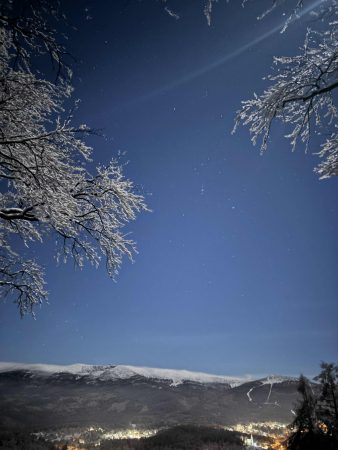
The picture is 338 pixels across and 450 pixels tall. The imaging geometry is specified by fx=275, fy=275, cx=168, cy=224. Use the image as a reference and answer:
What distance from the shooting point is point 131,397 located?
96938mm

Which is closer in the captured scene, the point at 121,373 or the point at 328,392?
the point at 328,392

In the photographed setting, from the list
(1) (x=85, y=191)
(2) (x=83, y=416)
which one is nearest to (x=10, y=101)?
(1) (x=85, y=191)

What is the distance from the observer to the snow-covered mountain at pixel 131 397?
71.7m

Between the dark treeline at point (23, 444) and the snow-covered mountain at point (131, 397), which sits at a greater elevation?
the dark treeline at point (23, 444)

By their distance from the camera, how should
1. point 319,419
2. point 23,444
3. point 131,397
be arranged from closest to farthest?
1. point 319,419
2. point 23,444
3. point 131,397

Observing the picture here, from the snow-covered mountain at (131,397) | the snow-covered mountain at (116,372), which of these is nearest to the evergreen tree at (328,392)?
the snow-covered mountain at (131,397)

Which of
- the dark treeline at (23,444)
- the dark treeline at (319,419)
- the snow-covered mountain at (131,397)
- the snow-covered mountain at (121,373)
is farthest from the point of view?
the snow-covered mountain at (121,373)

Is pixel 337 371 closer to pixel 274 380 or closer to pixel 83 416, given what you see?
pixel 83 416

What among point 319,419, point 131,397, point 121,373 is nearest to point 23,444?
point 319,419

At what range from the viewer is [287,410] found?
3573 inches

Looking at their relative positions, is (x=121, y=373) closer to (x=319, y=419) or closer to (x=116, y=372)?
(x=116, y=372)

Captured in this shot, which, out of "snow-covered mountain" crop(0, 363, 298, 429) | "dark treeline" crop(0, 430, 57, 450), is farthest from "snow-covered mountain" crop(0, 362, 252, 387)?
"dark treeline" crop(0, 430, 57, 450)

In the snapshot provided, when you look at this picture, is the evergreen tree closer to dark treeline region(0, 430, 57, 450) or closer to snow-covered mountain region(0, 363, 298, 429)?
dark treeline region(0, 430, 57, 450)

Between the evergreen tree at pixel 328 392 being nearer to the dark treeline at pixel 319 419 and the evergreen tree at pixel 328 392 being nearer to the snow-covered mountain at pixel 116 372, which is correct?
the dark treeline at pixel 319 419
